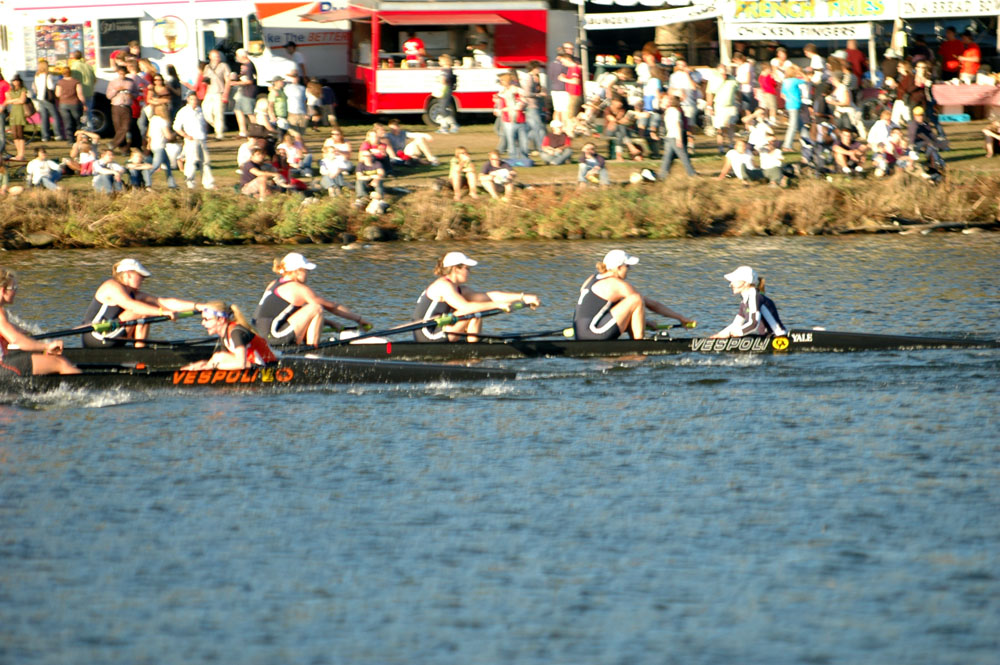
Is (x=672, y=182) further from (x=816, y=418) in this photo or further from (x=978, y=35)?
(x=816, y=418)

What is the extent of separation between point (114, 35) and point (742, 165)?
44.5 feet

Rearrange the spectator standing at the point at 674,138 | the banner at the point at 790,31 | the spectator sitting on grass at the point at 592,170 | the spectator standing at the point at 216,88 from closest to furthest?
1. the spectator sitting on grass at the point at 592,170
2. the spectator standing at the point at 674,138
3. the spectator standing at the point at 216,88
4. the banner at the point at 790,31

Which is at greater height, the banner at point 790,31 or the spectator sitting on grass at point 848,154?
the banner at point 790,31

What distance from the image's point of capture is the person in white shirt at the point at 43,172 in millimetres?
25812

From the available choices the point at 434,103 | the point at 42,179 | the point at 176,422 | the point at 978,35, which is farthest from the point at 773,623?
the point at 978,35

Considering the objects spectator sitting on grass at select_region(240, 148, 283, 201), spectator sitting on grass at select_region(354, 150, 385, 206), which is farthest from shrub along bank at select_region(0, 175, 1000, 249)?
→ spectator sitting on grass at select_region(354, 150, 385, 206)

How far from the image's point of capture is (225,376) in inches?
577

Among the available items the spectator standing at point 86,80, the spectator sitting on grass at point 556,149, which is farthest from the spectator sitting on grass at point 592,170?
the spectator standing at point 86,80

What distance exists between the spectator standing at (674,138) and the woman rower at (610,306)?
439 inches

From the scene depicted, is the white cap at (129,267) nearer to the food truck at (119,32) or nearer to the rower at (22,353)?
the rower at (22,353)

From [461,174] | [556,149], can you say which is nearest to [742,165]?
[556,149]

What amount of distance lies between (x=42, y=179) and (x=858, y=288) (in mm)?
14443

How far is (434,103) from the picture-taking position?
1249 inches

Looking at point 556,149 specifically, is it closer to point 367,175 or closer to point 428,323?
point 367,175
